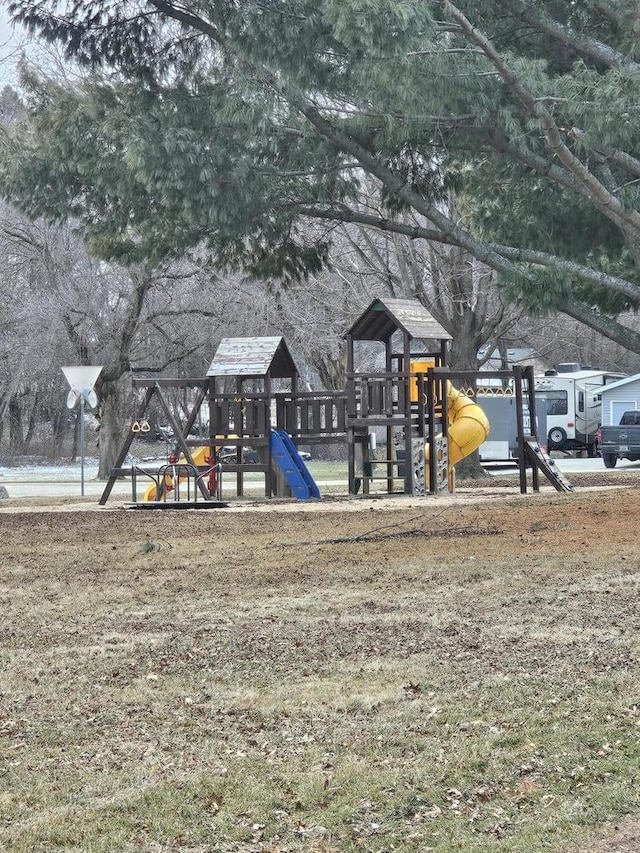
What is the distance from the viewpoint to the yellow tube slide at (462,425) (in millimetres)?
22891

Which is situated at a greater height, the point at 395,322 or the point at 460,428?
the point at 395,322

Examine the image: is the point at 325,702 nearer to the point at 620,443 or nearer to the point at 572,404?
the point at 620,443

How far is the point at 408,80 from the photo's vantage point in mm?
13844

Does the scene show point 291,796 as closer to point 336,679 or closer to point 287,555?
point 336,679

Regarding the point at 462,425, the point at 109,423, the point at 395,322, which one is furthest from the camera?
the point at 109,423

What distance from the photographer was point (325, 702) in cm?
630

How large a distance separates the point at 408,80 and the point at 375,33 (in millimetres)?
691

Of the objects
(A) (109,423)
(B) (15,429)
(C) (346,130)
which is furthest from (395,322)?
(B) (15,429)

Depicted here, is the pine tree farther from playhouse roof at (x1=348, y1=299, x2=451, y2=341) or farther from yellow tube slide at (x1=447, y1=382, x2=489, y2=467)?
yellow tube slide at (x1=447, y1=382, x2=489, y2=467)

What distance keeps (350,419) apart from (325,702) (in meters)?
15.5

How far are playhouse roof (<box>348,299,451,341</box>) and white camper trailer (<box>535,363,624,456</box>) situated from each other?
766 inches

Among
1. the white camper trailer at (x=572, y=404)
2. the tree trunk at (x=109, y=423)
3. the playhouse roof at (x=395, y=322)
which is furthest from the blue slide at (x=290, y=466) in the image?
the white camper trailer at (x=572, y=404)

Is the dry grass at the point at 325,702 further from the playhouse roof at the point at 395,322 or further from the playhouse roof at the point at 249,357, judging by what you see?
the playhouse roof at the point at 249,357

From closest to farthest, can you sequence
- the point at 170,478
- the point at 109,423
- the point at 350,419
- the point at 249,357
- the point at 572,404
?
the point at 350,419 < the point at 170,478 < the point at 249,357 < the point at 109,423 < the point at 572,404
